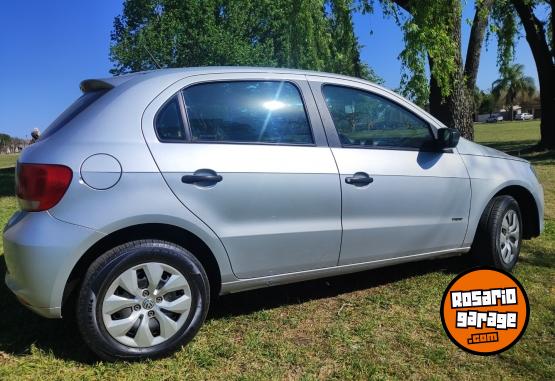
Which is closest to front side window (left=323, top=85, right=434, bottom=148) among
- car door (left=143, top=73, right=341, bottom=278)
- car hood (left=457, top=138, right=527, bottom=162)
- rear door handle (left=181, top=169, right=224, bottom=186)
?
car door (left=143, top=73, right=341, bottom=278)

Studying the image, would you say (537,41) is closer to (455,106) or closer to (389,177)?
(455,106)

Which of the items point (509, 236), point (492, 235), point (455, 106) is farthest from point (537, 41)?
point (492, 235)

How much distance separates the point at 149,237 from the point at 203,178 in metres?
0.48

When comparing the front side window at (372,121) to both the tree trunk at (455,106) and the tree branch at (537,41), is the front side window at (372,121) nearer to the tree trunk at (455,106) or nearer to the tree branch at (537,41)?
the tree trunk at (455,106)

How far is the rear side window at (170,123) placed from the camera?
Result: 317 cm

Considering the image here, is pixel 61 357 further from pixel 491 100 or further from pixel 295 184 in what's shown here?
pixel 491 100

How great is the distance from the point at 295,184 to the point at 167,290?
3.43ft

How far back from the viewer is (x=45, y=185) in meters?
2.88

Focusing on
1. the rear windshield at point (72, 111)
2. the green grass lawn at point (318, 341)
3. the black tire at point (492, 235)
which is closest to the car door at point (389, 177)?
the black tire at point (492, 235)

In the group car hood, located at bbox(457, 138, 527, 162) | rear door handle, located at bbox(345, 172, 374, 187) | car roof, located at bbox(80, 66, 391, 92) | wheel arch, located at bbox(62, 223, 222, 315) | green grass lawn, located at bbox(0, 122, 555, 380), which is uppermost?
car roof, located at bbox(80, 66, 391, 92)

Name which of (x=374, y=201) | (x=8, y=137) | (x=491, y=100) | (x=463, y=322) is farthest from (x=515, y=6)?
(x=491, y=100)

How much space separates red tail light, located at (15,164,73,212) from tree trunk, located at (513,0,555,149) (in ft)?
54.8

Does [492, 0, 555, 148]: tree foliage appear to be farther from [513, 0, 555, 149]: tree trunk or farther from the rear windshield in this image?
the rear windshield

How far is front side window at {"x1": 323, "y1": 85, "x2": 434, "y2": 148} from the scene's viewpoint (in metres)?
3.80
